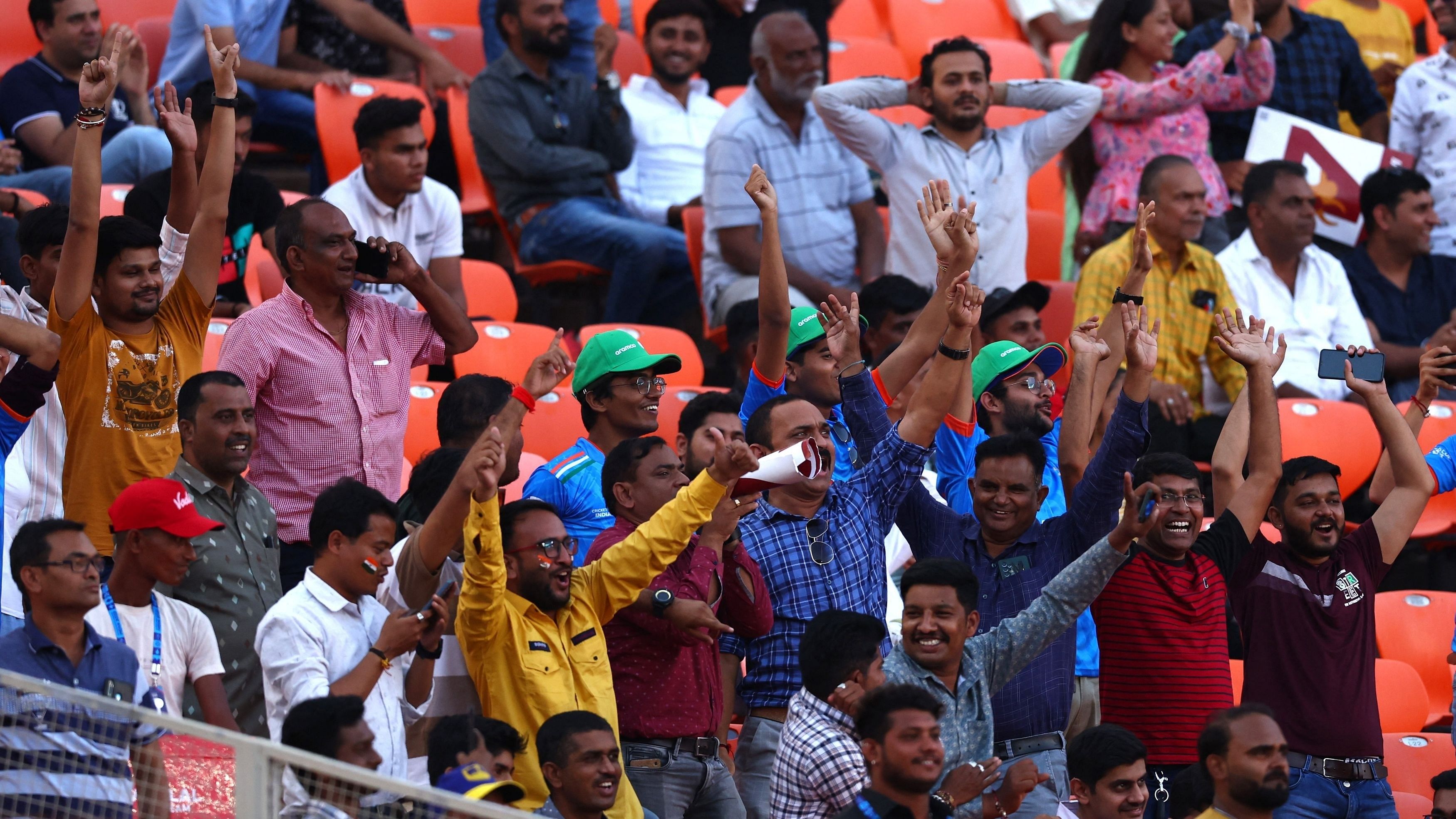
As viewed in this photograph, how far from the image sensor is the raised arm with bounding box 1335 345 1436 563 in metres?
5.38

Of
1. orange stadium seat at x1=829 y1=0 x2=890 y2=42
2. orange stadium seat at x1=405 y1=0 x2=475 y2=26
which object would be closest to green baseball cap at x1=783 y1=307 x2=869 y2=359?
orange stadium seat at x1=405 y1=0 x2=475 y2=26

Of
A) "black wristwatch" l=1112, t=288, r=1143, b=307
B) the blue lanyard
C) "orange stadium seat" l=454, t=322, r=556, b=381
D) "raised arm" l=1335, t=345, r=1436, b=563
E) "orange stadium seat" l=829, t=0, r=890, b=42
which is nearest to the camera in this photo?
the blue lanyard

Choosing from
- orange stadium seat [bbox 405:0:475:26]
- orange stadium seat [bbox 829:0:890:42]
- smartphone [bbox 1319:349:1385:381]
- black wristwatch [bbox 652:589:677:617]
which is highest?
orange stadium seat [bbox 829:0:890:42]

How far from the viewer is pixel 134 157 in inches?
295

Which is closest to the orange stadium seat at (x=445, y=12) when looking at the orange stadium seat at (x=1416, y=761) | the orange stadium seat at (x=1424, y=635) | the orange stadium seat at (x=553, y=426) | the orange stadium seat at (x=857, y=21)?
the orange stadium seat at (x=857, y=21)

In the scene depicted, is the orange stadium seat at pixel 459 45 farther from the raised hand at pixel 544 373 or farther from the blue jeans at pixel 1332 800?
the blue jeans at pixel 1332 800

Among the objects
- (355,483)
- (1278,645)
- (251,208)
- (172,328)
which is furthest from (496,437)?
(251,208)

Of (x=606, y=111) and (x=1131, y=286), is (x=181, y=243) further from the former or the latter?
(x=606, y=111)

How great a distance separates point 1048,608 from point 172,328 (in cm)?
243

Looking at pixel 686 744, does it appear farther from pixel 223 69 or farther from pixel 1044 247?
pixel 1044 247

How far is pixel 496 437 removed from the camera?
14.1 ft

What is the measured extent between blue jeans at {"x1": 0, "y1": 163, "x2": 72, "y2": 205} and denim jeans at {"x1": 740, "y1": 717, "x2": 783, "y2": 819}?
12.8 ft

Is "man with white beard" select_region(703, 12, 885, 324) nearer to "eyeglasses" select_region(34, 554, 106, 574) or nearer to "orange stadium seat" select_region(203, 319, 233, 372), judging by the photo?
"orange stadium seat" select_region(203, 319, 233, 372)

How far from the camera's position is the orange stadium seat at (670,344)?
287 inches
